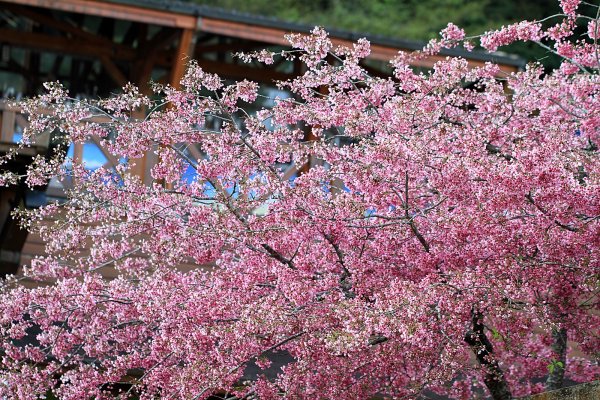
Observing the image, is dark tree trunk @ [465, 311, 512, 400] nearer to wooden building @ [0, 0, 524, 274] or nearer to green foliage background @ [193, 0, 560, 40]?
wooden building @ [0, 0, 524, 274]

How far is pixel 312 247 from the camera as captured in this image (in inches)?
250

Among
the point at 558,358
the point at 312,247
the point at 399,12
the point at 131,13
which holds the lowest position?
the point at 558,358

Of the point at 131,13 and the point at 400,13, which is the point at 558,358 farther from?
the point at 400,13

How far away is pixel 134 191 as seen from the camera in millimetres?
6355

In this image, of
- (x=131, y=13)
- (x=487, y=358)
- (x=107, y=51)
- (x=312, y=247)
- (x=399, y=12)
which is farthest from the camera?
(x=399, y=12)

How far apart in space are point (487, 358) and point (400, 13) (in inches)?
1050

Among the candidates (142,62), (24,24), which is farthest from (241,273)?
(24,24)

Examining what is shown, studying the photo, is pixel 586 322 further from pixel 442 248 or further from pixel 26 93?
pixel 26 93

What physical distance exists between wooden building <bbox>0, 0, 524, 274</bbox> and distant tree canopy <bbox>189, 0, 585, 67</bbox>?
8483mm

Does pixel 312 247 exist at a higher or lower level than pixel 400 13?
lower

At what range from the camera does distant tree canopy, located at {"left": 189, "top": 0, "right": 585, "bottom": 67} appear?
2998 centimetres

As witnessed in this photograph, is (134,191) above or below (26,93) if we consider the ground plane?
below

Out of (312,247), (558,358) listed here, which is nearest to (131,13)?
(312,247)

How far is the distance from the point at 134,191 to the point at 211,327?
1.19 metres
